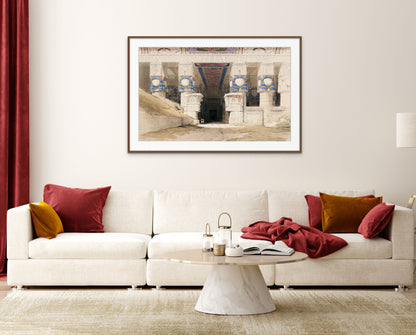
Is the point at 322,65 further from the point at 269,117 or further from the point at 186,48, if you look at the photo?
the point at 186,48

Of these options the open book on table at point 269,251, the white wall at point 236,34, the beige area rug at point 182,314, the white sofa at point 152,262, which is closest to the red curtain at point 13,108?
the white wall at point 236,34

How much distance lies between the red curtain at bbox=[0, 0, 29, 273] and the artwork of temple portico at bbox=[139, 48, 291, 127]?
1116 millimetres

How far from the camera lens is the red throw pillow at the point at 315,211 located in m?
5.16

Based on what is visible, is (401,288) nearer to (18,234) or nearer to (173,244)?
(173,244)

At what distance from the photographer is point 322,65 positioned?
5691 millimetres

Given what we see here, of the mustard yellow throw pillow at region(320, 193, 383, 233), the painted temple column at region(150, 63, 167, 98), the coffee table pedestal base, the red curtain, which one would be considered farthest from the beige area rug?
the painted temple column at region(150, 63, 167, 98)

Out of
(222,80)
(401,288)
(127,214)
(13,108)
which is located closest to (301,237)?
(401,288)

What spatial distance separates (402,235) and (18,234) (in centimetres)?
304

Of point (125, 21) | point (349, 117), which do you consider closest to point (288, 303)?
point (349, 117)

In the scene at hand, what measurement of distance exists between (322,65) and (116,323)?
325 centimetres

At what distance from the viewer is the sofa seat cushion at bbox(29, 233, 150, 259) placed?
4.66 metres

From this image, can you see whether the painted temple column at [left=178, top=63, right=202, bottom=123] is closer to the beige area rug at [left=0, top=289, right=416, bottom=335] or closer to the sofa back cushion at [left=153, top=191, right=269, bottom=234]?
the sofa back cushion at [left=153, top=191, right=269, bottom=234]

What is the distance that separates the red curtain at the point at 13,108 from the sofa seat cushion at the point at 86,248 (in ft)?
3.23

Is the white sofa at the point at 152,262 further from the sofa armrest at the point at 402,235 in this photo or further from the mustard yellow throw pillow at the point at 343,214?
the mustard yellow throw pillow at the point at 343,214
